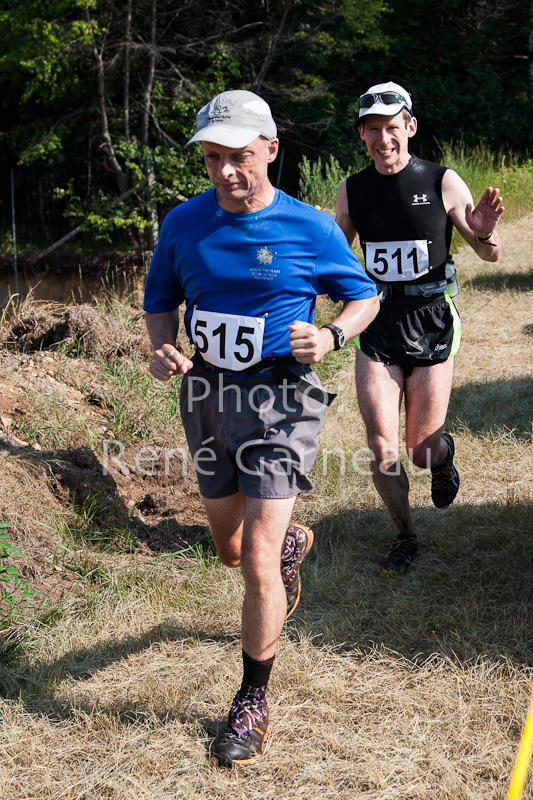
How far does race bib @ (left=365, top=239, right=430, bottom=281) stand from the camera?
397cm

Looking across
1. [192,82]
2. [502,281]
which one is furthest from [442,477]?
[192,82]

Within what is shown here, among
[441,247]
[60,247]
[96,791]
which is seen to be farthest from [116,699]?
[60,247]

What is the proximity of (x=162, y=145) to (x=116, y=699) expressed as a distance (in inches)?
668

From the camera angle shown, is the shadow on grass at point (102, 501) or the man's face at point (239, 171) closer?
the man's face at point (239, 171)

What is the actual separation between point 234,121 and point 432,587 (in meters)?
2.28

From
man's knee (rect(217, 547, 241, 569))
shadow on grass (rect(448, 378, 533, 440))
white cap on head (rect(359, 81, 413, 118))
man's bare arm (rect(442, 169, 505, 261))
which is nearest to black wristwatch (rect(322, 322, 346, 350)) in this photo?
man's knee (rect(217, 547, 241, 569))

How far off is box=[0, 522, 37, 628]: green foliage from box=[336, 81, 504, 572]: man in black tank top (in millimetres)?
1663

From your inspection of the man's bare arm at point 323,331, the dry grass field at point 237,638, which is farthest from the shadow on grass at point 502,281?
the man's bare arm at point 323,331

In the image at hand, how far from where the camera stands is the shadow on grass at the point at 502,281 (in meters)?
10.4

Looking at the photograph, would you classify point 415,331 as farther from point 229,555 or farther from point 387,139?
point 229,555

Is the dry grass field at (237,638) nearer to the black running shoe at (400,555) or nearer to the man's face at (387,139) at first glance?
the black running shoe at (400,555)

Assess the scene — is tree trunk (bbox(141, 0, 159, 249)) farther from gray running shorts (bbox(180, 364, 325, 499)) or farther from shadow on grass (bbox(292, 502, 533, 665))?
gray running shorts (bbox(180, 364, 325, 499))

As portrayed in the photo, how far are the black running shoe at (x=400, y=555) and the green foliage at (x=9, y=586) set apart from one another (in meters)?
1.64

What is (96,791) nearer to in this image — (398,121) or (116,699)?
(116,699)
